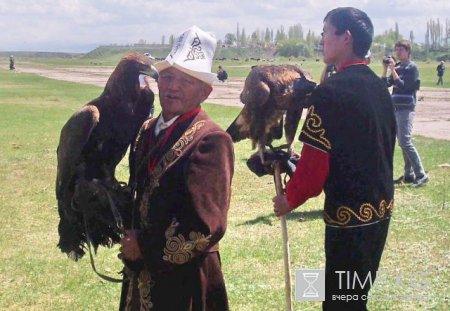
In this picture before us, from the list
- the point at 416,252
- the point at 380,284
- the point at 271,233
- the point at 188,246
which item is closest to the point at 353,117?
the point at 188,246

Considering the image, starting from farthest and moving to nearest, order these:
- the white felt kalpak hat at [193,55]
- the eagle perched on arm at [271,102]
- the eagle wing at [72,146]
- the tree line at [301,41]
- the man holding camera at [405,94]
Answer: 1. the tree line at [301,41]
2. the man holding camera at [405,94]
3. the eagle perched on arm at [271,102]
4. the eagle wing at [72,146]
5. the white felt kalpak hat at [193,55]

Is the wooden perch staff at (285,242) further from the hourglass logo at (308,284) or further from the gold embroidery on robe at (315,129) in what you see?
the hourglass logo at (308,284)

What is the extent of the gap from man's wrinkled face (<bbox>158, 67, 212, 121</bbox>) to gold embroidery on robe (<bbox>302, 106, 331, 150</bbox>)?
59 cm

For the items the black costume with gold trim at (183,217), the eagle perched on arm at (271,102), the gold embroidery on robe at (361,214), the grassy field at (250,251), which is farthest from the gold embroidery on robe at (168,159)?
the grassy field at (250,251)

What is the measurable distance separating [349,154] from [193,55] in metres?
0.95

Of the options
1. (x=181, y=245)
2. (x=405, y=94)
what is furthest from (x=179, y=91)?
(x=405, y=94)

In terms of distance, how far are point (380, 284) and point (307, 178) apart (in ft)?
8.60

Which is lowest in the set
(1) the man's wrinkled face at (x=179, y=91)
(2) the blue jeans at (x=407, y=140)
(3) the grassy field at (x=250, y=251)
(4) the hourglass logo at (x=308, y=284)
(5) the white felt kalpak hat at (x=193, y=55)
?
(3) the grassy field at (x=250, y=251)

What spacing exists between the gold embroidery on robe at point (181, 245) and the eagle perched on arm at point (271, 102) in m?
0.94

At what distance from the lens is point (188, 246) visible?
2572mm

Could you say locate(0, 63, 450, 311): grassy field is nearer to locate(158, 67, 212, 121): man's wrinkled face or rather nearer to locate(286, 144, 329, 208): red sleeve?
locate(286, 144, 329, 208): red sleeve

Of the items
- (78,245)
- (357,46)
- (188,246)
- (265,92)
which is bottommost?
(78,245)

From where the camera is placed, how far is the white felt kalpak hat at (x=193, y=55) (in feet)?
8.89

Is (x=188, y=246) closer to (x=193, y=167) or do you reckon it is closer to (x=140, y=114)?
(x=193, y=167)
